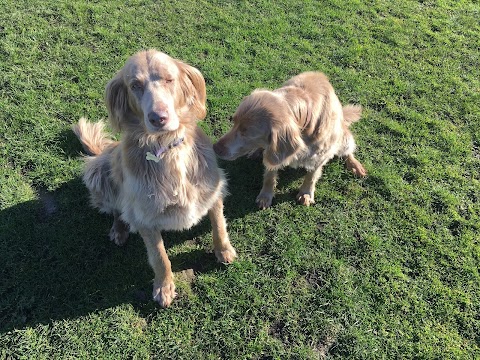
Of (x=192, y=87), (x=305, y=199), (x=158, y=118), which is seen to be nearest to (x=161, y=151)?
(x=158, y=118)

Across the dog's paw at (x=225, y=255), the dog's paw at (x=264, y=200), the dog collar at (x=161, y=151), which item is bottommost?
the dog's paw at (x=225, y=255)

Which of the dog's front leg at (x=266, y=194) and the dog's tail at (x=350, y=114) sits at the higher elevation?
the dog's tail at (x=350, y=114)

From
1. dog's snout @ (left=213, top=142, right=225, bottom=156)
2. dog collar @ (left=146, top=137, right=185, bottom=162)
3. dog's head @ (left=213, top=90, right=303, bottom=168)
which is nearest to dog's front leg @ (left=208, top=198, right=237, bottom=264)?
dog's snout @ (left=213, top=142, right=225, bottom=156)

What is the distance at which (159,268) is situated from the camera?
388 cm

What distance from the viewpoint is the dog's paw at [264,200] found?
15.9 feet

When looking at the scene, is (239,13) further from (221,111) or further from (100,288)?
(100,288)

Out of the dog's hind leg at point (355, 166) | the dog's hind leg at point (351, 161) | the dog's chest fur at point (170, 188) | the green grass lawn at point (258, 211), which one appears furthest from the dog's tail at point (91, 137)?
the dog's hind leg at point (355, 166)

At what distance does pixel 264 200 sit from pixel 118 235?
1.87m

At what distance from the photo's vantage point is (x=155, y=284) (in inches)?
159

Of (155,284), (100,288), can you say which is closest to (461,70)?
(155,284)

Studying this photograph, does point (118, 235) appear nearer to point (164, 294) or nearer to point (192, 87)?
point (164, 294)

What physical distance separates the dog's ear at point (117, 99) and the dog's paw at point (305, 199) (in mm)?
2600

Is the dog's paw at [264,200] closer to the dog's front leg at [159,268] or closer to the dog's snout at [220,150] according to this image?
the dog's snout at [220,150]

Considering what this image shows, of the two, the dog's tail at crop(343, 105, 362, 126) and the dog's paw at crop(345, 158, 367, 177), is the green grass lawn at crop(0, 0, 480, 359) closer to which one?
the dog's paw at crop(345, 158, 367, 177)
